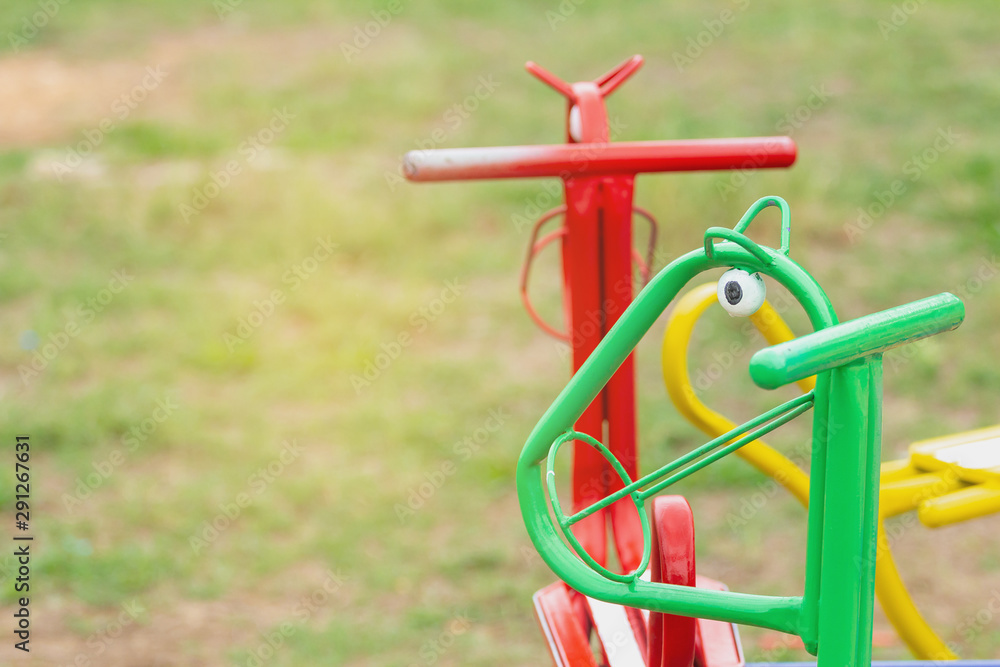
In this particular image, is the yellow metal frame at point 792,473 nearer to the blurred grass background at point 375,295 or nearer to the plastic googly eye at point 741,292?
the plastic googly eye at point 741,292

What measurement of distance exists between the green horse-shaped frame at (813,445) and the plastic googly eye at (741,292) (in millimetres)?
19

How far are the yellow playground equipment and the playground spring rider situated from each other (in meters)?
0.14

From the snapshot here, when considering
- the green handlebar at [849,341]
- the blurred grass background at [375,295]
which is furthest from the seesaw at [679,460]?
the blurred grass background at [375,295]

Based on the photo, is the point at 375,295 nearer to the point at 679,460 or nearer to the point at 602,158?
the point at 602,158

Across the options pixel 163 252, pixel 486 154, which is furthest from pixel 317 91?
pixel 486 154

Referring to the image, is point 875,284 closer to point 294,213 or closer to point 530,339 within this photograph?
point 530,339

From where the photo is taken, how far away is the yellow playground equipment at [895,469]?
122 centimetres

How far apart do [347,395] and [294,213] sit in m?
0.97

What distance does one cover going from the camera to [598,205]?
135 cm

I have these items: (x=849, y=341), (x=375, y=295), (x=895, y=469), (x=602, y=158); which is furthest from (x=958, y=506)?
(x=375, y=295)

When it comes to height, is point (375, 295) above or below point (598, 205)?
below

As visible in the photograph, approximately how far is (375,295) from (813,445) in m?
2.54

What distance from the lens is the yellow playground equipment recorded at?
122 cm

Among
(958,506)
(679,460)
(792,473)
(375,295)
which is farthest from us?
(375,295)
